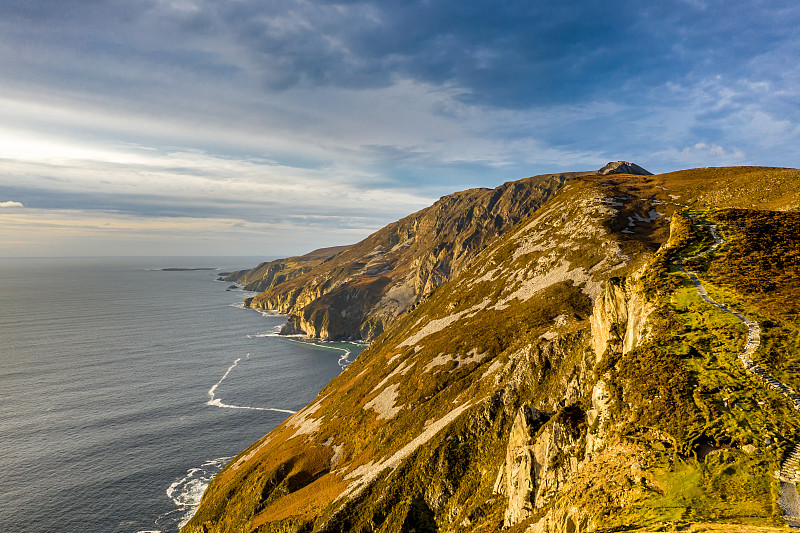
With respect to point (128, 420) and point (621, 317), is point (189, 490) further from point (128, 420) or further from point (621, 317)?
point (621, 317)

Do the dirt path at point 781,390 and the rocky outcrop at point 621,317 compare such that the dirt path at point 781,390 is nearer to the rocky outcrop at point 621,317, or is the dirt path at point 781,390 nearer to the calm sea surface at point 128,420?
the rocky outcrop at point 621,317

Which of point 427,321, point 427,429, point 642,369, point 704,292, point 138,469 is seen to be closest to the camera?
point 642,369

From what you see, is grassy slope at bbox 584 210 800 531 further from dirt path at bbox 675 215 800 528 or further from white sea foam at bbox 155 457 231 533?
white sea foam at bbox 155 457 231 533

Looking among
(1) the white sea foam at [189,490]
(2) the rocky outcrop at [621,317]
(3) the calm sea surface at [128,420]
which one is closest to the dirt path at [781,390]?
(2) the rocky outcrop at [621,317]

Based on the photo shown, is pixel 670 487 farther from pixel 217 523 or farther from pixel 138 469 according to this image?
A: pixel 138 469

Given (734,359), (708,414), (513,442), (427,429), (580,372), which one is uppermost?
(734,359)

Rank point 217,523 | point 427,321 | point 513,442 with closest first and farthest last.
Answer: point 513,442 < point 217,523 < point 427,321

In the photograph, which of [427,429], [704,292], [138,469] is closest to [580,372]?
[704,292]

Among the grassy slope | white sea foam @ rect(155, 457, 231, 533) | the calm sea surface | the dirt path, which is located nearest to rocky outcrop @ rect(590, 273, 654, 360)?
the grassy slope
